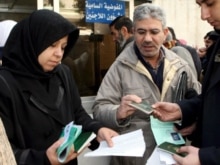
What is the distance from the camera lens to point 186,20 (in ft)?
18.6

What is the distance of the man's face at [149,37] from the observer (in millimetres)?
2445

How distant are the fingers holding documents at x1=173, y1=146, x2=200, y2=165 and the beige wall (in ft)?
12.4

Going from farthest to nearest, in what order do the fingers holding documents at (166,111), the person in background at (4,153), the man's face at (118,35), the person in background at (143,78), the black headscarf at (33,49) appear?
the man's face at (118,35), the person in background at (143,78), the fingers holding documents at (166,111), the black headscarf at (33,49), the person in background at (4,153)

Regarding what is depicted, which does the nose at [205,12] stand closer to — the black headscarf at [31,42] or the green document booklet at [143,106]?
the green document booklet at [143,106]

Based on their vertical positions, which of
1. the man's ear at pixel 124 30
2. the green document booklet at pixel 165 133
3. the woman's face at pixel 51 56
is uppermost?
the woman's face at pixel 51 56

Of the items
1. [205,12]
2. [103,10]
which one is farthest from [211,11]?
[103,10]

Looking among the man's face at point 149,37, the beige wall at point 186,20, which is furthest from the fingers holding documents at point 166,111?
the beige wall at point 186,20

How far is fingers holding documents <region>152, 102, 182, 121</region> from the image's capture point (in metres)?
2.08

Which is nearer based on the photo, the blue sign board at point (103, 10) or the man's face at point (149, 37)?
the man's face at point (149, 37)

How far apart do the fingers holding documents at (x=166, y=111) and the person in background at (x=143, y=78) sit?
230 millimetres

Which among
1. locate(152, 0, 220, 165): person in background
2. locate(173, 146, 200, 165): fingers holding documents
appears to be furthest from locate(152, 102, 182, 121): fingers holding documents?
locate(173, 146, 200, 165): fingers holding documents

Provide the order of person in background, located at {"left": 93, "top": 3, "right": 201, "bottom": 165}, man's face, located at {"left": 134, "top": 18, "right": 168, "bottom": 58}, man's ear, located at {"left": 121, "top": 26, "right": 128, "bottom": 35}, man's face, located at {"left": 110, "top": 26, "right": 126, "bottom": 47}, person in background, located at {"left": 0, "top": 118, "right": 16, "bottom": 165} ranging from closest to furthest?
person in background, located at {"left": 0, "top": 118, "right": 16, "bottom": 165} < person in background, located at {"left": 93, "top": 3, "right": 201, "bottom": 165} < man's face, located at {"left": 134, "top": 18, "right": 168, "bottom": 58} < man's ear, located at {"left": 121, "top": 26, "right": 128, "bottom": 35} < man's face, located at {"left": 110, "top": 26, "right": 126, "bottom": 47}

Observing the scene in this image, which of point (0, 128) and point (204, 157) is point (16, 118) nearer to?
point (0, 128)

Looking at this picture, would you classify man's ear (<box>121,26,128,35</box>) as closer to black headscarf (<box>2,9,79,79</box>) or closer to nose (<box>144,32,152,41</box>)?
nose (<box>144,32,152,41</box>)
